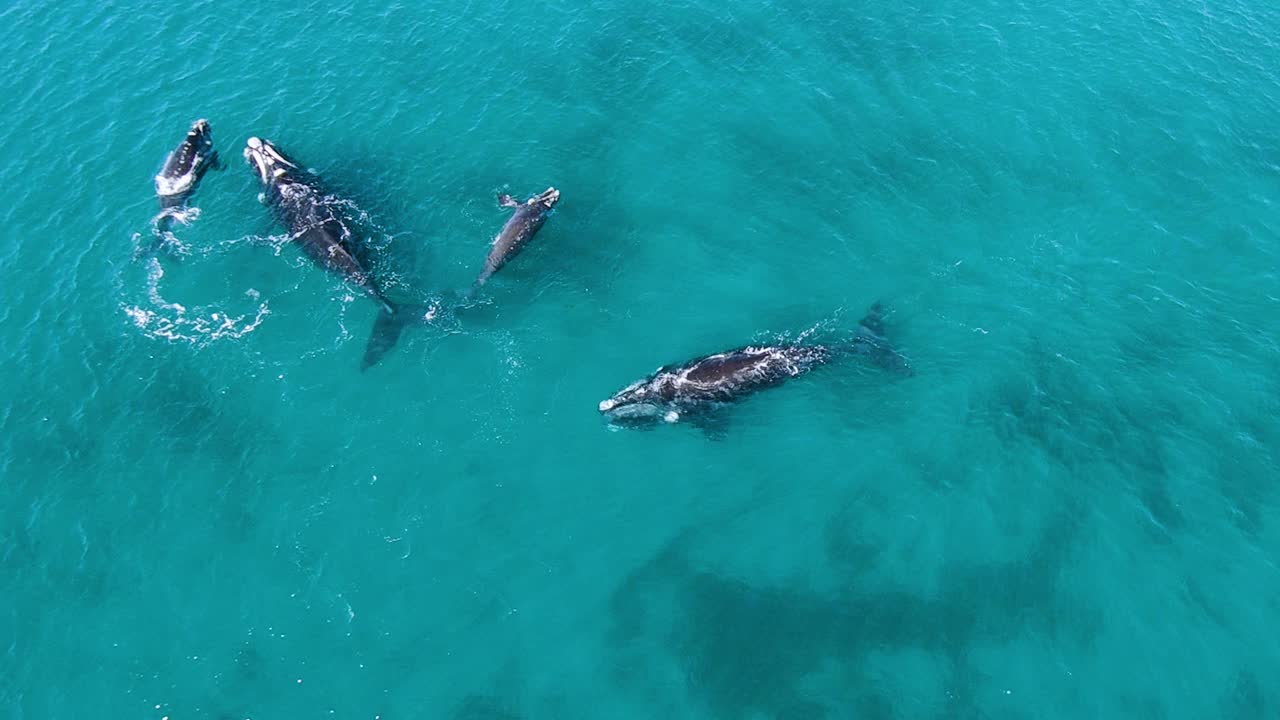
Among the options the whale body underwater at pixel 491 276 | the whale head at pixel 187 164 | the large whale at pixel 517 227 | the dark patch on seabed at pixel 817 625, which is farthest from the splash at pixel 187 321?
the dark patch on seabed at pixel 817 625

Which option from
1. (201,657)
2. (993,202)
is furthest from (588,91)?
(201,657)

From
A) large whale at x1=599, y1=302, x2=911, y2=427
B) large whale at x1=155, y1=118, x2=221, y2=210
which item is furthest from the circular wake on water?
large whale at x1=599, y1=302, x2=911, y2=427

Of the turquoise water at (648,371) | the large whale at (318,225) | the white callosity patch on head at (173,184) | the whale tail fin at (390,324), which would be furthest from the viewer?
the white callosity patch on head at (173,184)

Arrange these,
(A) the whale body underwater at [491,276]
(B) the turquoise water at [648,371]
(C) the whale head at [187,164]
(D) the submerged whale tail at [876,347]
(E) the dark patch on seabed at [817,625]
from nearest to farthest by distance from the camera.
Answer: (E) the dark patch on seabed at [817,625], (B) the turquoise water at [648,371], (A) the whale body underwater at [491,276], (D) the submerged whale tail at [876,347], (C) the whale head at [187,164]

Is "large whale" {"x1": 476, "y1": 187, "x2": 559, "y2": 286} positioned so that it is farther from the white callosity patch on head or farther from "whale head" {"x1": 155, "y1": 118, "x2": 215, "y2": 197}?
the white callosity patch on head

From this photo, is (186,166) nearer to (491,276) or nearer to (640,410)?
(491,276)

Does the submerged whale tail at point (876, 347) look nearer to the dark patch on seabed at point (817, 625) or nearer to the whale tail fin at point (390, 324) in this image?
the dark patch on seabed at point (817, 625)

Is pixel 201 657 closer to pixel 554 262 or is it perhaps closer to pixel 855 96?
pixel 554 262
